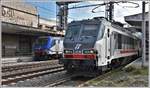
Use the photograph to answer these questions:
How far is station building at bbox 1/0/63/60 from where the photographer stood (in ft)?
72.0

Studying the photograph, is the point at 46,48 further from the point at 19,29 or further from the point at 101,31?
the point at 101,31

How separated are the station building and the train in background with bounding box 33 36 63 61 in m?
1.13

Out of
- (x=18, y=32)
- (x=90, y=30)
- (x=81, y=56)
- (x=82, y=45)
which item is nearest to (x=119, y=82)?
(x=81, y=56)

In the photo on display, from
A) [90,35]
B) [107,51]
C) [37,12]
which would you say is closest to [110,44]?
[107,51]

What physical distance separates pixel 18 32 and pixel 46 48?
2810 mm

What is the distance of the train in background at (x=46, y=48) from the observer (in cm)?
2220

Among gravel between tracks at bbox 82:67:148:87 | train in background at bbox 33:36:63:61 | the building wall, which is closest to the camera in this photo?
gravel between tracks at bbox 82:67:148:87

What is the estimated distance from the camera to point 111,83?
9195 millimetres

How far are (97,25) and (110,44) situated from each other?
113cm

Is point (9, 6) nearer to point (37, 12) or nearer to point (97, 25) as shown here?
point (37, 12)

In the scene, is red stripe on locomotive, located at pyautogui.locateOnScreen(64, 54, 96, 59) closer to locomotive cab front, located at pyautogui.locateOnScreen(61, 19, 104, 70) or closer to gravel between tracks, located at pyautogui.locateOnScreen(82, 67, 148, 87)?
locomotive cab front, located at pyautogui.locateOnScreen(61, 19, 104, 70)

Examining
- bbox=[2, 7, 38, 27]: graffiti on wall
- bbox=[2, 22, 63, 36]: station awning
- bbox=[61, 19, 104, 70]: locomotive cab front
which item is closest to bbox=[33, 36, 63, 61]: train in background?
bbox=[2, 22, 63, 36]: station awning

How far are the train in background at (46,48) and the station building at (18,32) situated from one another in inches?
44.6

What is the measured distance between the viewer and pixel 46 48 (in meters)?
22.1
